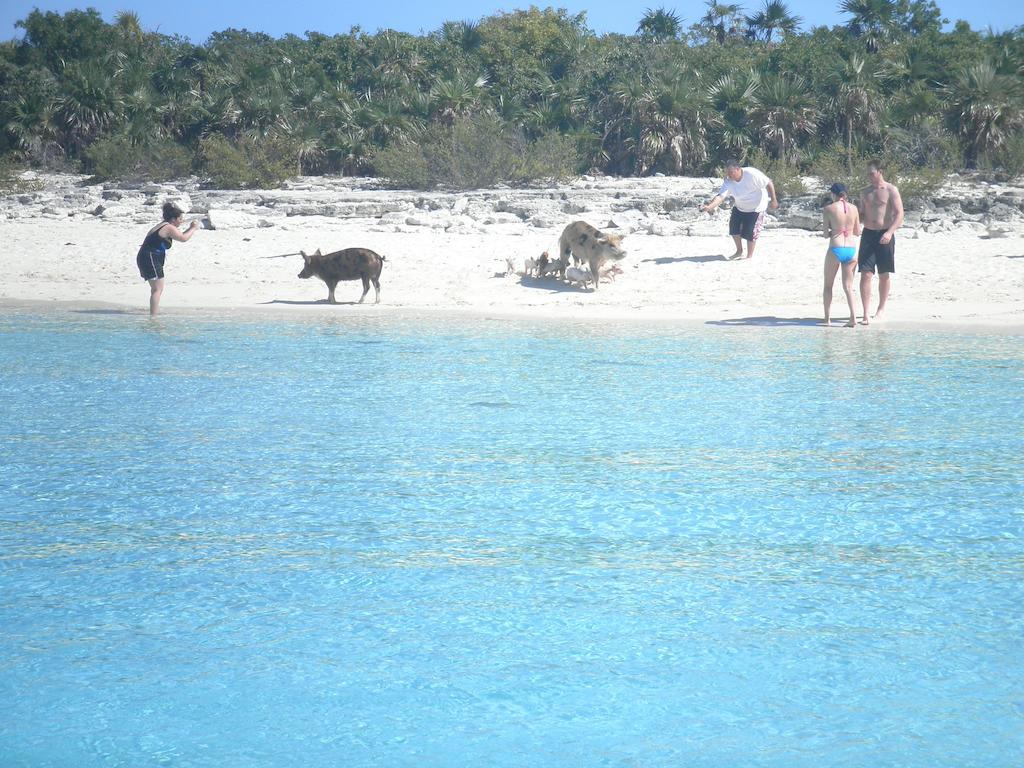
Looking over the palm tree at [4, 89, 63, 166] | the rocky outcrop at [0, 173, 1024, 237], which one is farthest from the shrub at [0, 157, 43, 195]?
the palm tree at [4, 89, 63, 166]

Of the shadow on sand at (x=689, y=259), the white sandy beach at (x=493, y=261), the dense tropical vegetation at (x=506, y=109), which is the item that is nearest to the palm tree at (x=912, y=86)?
the dense tropical vegetation at (x=506, y=109)

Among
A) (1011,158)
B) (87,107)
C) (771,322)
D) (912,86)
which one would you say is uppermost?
(912,86)

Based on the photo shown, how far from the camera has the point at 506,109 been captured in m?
33.6

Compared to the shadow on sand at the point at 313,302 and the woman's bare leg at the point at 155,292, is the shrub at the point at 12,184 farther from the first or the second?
the woman's bare leg at the point at 155,292

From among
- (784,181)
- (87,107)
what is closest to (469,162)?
(784,181)

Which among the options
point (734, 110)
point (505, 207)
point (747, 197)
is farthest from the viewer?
→ point (734, 110)

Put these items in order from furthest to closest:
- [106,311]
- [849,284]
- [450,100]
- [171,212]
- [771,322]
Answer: [450,100]
[106,311]
[171,212]
[771,322]
[849,284]

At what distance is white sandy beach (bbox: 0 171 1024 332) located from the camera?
14492 mm

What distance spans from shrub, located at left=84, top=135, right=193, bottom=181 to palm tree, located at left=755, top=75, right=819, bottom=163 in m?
14.6

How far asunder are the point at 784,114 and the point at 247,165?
13.1m

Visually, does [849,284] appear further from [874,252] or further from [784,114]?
[784,114]

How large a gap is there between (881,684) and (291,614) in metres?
2.19

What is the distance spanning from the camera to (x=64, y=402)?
28.9ft

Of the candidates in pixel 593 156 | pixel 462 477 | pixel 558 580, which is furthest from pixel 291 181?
pixel 558 580
